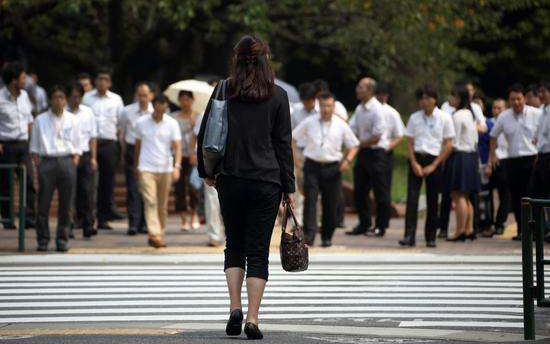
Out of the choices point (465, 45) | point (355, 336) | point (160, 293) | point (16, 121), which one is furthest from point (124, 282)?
point (465, 45)

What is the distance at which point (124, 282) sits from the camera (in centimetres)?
1362

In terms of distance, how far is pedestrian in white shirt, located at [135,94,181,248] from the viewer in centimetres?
1750

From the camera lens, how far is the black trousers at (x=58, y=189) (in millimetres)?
16562

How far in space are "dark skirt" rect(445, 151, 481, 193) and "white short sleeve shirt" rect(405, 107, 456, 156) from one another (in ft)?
1.77

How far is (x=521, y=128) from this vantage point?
739 inches

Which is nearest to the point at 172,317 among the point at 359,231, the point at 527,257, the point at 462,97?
the point at 527,257

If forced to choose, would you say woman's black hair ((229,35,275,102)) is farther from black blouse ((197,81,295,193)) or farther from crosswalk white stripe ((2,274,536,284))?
crosswalk white stripe ((2,274,536,284))

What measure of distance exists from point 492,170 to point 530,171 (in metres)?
0.85

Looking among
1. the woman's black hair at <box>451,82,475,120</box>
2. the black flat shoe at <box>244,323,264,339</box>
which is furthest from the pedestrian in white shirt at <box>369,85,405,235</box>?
the black flat shoe at <box>244,323,264,339</box>

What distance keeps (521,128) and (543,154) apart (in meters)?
1.21

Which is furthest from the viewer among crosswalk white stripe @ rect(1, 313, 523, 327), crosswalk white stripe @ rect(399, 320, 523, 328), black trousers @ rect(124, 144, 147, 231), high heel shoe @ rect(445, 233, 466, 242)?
black trousers @ rect(124, 144, 147, 231)

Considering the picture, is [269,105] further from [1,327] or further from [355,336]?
[1,327]

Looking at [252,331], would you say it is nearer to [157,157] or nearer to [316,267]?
[316,267]

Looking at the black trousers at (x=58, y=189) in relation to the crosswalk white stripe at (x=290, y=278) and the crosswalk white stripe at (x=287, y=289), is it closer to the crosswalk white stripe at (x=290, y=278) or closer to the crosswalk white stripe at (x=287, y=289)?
the crosswalk white stripe at (x=290, y=278)
